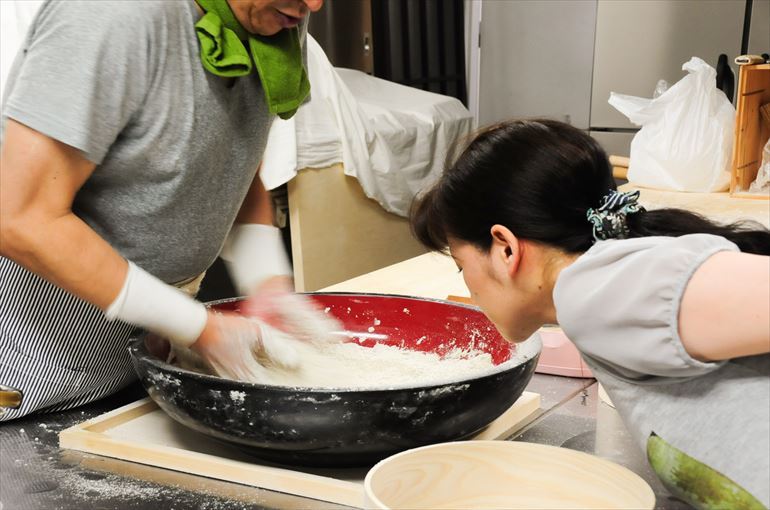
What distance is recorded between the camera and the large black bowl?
0.92 meters

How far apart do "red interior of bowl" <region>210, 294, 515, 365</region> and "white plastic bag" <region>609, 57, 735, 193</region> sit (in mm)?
1735

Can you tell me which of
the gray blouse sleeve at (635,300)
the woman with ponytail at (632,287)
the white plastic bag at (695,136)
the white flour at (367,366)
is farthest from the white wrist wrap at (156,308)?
the white plastic bag at (695,136)

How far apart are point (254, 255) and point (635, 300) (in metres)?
0.80

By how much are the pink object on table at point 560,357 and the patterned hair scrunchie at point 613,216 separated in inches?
15.8

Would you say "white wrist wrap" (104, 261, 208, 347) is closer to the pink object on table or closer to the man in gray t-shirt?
the man in gray t-shirt

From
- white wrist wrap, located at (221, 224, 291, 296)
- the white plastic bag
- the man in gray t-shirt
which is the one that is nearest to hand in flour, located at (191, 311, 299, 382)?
the man in gray t-shirt

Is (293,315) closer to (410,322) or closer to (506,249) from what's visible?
(410,322)

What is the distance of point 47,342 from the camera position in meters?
1.19

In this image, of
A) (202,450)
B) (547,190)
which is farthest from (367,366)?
(547,190)

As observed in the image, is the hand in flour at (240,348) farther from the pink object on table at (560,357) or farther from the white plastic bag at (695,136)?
the white plastic bag at (695,136)

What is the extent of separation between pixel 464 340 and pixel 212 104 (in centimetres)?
51

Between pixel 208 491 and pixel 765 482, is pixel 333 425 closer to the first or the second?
pixel 208 491

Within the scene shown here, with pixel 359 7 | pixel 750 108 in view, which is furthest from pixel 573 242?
pixel 359 7

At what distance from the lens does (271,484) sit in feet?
3.17
